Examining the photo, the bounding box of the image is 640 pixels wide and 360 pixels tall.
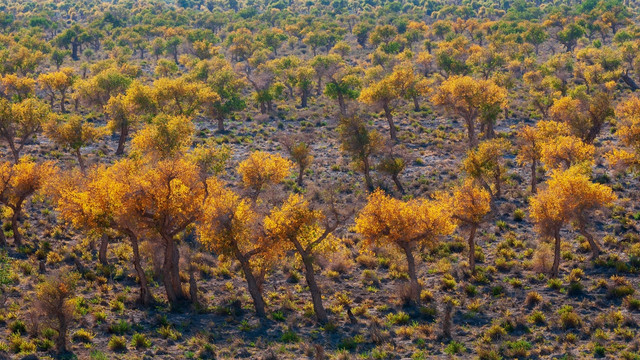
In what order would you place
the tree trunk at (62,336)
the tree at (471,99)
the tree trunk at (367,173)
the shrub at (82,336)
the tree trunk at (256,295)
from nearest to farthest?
the tree trunk at (62,336)
the shrub at (82,336)
the tree trunk at (256,295)
the tree trunk at (367,173)
the tree at (471,99)

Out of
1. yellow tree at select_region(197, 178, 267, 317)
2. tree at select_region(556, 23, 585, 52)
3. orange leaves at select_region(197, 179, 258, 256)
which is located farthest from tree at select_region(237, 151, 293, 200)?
tree at select_region(556, 23, 585, 52)

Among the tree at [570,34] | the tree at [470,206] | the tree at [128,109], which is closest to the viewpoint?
the tree at [470,206]

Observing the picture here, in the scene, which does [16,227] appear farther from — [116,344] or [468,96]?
[468,96]

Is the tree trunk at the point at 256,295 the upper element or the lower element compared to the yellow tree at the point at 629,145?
lower

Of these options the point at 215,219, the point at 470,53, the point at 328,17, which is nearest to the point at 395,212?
the point at 215,219

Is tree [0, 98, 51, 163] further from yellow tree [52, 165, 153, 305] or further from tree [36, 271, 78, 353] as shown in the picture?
tree [36, 271, 78, 353]

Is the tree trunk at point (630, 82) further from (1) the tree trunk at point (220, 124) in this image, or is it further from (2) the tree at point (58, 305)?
(2) the tree at point (58, 305)

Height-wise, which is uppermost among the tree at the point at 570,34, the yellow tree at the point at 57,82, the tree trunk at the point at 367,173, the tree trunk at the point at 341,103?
the tree at the point at 570,34

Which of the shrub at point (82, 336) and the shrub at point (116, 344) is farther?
the shrub at point (82, 336)

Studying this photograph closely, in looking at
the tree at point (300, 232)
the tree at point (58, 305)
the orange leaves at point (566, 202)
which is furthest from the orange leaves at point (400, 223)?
the tree at point (58, 305)
